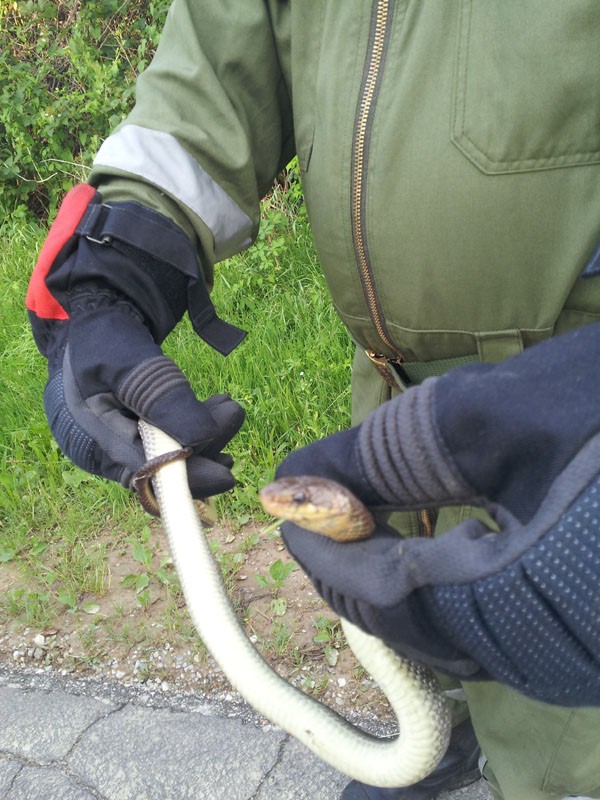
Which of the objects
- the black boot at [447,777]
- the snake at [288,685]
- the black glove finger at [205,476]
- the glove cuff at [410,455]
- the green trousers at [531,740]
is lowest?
the black boot at [447,777]

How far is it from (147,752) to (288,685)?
970mm

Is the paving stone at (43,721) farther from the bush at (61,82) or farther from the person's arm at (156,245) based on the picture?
the bush at (61,82)

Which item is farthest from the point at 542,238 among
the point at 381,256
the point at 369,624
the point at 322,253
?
the point at 369,624

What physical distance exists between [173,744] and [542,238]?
161cm

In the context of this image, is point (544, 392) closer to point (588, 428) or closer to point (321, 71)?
point (588, 428)

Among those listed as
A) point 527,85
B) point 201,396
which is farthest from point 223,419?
point 201,396

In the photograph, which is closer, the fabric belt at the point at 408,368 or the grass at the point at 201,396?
the fabric belt at the point at 408,368

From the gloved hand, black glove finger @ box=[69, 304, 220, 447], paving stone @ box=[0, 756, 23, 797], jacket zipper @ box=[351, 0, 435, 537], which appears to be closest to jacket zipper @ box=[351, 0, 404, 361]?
jacket zipper @ box=[351, 0, 435, 537]

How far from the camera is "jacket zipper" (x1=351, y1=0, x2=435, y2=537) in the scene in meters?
1.17

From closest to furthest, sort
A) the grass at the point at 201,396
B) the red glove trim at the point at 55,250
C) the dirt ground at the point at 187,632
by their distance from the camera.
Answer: the red glove trim at the point at 55,250
the dirt ground at the point at 187,632
the grass at the point at 201,396

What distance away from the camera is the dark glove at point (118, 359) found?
1.21 m

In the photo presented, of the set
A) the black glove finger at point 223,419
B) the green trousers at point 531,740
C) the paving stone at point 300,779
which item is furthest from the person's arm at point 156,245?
the paving stone at point 300,779

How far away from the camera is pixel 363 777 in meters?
1.16

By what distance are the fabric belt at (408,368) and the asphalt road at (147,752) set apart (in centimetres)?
106
